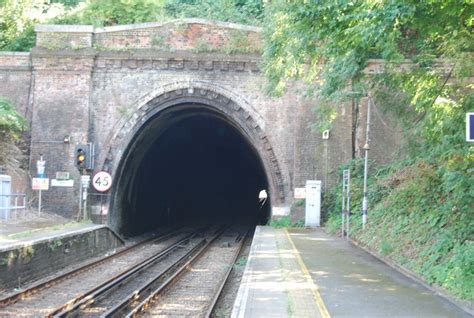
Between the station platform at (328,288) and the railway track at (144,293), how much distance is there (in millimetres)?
1243

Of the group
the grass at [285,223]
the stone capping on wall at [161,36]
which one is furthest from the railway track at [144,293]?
the stone capping on wall at [161,36]

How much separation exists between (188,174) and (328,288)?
33386mm

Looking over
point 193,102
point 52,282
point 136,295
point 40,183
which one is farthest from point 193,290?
point 193,102

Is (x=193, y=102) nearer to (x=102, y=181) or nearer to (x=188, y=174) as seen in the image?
(x=102, y=181)

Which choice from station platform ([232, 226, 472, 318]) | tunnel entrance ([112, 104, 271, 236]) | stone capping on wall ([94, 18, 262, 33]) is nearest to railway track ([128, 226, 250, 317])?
station platform ([232, 226, 472, 318])

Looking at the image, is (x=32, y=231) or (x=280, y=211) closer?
(x=32, y=231)

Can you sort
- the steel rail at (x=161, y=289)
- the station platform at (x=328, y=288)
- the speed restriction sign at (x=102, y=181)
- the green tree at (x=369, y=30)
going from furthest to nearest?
the speed restriction sign at (x=102, y=181)
the steel rail at (x=161, y=289)
the green tree at (x=369, y=30)
the station platform at (x=328, y=288)

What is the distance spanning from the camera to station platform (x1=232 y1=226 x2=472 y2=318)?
878cm

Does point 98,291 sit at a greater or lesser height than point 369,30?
lesser

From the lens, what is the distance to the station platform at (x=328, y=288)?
8781 millimetres

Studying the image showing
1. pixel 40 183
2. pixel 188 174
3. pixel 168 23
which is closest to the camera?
pixel 40 183

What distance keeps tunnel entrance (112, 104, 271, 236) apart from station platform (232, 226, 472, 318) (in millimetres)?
11956

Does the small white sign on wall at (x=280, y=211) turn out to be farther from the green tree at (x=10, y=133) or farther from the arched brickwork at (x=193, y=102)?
the green tree at (x=10, y=133)

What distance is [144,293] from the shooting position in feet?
43.8
